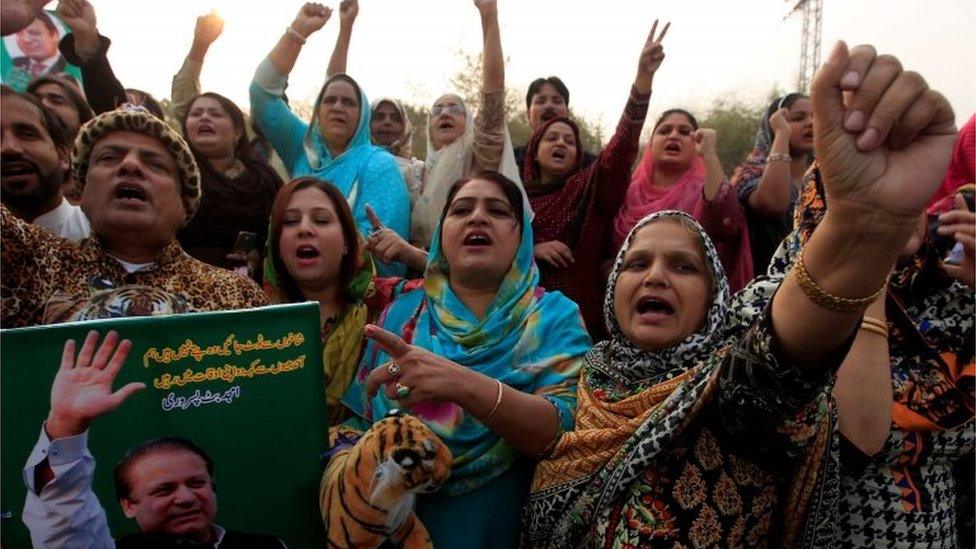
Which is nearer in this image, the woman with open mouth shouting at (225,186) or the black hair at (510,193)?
the black hair at (510,193)

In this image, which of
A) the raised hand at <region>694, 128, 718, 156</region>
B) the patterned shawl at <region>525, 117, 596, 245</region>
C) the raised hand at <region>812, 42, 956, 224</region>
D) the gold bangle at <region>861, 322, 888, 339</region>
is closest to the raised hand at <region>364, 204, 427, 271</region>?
the patterned shawl at <region>525, 117, 596, 245</region>

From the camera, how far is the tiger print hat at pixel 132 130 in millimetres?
1956

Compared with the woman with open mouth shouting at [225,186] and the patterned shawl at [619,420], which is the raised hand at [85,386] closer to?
the patterned shawl at [619,420]

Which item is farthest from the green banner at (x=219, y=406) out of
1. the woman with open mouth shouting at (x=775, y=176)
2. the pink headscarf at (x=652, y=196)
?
the woman with open mouth shouting at (x=775, y=176)

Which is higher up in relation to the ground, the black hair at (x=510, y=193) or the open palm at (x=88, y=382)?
the black hair at (x=510, y=193)

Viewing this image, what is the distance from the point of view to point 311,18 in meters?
3.88

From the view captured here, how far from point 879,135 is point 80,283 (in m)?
1.86

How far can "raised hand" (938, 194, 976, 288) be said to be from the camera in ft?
5.77

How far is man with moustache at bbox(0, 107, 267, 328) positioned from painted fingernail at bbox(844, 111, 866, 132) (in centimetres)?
163

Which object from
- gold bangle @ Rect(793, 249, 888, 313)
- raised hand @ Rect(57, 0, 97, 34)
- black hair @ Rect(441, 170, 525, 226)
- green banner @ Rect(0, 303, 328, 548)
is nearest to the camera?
gold bangle @ Rect(793, 249, 888, 313)

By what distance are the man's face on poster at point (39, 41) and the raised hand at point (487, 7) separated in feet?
7.67

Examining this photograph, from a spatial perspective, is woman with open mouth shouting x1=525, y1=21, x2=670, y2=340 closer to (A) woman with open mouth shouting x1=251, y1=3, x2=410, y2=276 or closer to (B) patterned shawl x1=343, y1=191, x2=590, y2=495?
(A) woman with open mouth shouting x1=251, y1=3, x2=410, y2=276

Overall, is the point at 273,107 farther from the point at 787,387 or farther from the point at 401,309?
the point at 787,387

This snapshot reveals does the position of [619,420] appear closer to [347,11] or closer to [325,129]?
[325,129]
